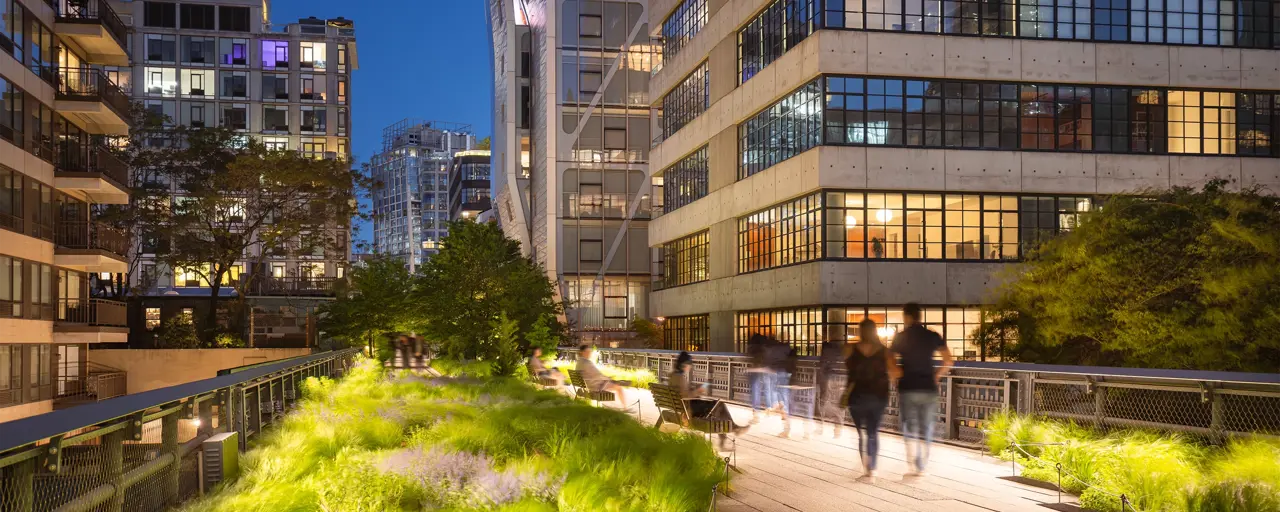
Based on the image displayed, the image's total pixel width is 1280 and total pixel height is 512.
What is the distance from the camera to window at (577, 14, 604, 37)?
3226 inches

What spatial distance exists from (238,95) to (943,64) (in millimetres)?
77431

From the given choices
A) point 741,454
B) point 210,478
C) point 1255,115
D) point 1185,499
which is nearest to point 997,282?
point 1255,115

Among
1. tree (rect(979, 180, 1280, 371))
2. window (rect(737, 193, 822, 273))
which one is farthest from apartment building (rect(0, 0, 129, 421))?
tree (rect(979, 180, 1280, 371))

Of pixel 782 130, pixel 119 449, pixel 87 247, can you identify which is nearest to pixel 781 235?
pixel 782 130

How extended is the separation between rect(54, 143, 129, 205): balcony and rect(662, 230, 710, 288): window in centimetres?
2707

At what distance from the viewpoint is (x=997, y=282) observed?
139 feet

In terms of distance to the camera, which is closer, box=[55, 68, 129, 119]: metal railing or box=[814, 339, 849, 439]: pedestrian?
box=[814, 339, 849, 439]: pedestrian

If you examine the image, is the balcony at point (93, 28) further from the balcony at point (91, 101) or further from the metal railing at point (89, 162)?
the metal railing at point (89, 162)

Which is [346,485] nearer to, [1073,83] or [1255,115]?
[1073,83]

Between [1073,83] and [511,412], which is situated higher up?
[1073,83]

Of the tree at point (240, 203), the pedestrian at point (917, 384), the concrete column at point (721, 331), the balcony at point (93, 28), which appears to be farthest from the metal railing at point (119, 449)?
the tree at point (240, 203)

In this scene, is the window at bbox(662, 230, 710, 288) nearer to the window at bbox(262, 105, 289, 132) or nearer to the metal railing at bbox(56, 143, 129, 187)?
the metal railing at bbox(56, 143, 129, 187)

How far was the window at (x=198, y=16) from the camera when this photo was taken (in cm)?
10112

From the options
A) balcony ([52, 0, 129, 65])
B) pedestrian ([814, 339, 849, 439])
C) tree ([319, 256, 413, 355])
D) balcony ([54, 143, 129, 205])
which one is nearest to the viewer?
pedestrian ([814, 339, 849, 439])
